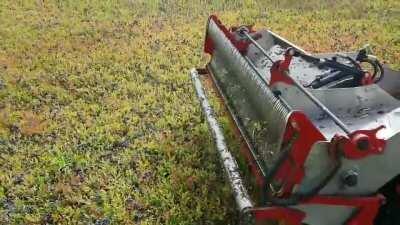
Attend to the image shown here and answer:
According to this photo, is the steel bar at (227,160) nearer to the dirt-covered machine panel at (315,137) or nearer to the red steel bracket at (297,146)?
the dirt-covered machine panel at (315,137)

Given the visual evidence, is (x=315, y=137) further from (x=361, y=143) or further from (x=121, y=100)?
(x=121, y=100)

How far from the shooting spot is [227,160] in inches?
183

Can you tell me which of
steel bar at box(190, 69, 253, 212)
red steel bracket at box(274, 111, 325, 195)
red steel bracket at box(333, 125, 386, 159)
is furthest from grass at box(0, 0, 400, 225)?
red steel bracket at box(333, 125, 386, 159)

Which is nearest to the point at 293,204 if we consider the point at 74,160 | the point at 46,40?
the point at 74,160

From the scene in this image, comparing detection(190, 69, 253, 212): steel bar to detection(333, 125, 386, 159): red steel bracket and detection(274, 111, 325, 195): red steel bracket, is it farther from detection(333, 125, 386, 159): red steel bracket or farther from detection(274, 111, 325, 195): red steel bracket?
detection(333, 125, 386, 159): red steel bracket

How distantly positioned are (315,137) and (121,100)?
5.29 metres

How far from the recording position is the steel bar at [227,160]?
12.7 ft

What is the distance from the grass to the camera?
552 cm

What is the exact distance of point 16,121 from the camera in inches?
301

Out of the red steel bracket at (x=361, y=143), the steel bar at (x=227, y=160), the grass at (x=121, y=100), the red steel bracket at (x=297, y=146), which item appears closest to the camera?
the red steel bracket at (x=361, y=143)

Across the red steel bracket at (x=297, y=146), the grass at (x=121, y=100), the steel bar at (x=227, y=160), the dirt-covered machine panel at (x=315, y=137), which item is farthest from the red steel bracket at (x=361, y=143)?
the grass at (x=121, y=100)

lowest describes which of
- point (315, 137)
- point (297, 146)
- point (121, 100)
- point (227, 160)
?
point (121, 100)

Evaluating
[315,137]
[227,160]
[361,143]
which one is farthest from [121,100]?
[361,143]

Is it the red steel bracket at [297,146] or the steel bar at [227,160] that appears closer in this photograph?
the red steel bracket at [297,146]
